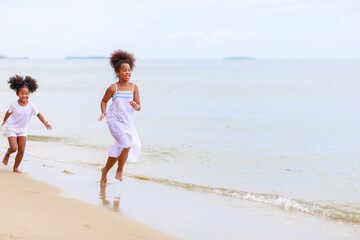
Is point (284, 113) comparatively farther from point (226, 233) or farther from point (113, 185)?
point (226, 233)

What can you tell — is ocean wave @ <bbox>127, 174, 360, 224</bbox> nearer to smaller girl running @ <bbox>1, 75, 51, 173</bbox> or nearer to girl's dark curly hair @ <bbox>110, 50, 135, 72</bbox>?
girl's dark curly hair @ <bbox>110, 50, 135, 72</bbox>

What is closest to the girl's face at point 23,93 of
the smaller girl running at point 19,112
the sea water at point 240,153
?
the smaller girl running at point 19,112

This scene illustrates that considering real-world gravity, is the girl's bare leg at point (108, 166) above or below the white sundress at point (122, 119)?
below

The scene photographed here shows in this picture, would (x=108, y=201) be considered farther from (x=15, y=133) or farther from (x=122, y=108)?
(x=15, y=133)

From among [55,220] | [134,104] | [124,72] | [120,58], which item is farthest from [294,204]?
[55,220]

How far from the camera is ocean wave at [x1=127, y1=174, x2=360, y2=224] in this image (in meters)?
6.60

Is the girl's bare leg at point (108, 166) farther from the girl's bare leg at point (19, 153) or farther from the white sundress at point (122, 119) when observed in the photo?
the girl's bare leg at point (19, 153)

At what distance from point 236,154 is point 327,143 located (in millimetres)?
3281

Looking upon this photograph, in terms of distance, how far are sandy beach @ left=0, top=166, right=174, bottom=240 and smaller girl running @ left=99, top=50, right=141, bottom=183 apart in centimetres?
115

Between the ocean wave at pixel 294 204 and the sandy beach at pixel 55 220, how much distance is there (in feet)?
8.26

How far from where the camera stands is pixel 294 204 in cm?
694

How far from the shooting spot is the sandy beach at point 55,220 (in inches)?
164

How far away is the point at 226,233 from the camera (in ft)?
16.6

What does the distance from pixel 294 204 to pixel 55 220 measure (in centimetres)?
359
